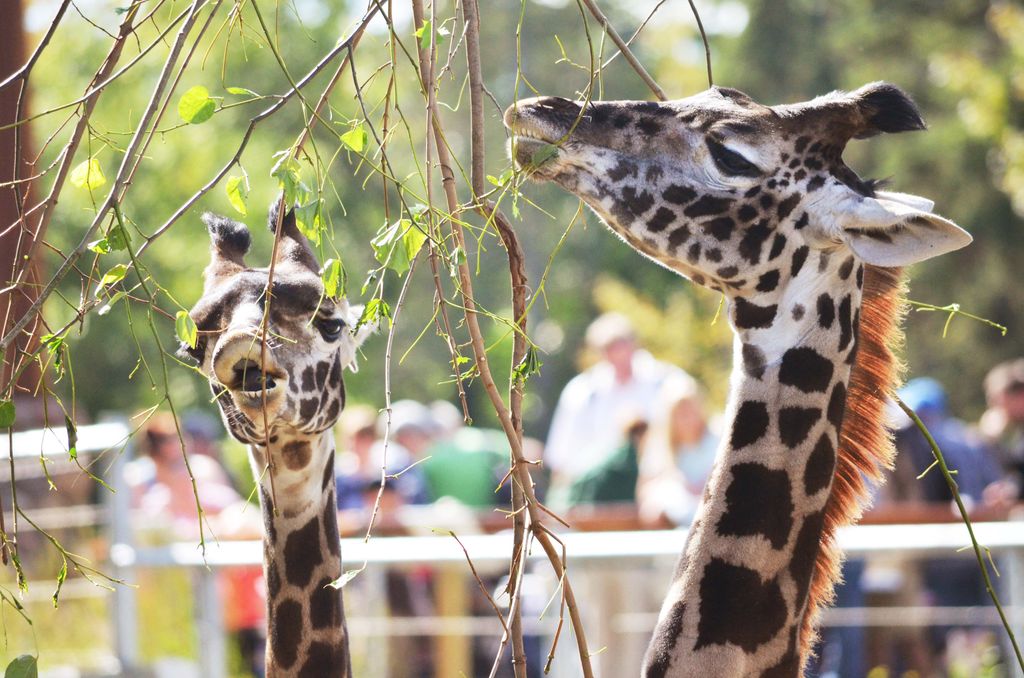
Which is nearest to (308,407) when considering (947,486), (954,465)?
(954,465)

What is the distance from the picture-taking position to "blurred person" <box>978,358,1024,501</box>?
6.45 meters

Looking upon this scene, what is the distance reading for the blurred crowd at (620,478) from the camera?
5.99 meters

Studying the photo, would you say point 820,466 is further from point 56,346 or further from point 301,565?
point 56,346

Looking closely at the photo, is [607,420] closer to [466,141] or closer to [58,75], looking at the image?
[58,75]

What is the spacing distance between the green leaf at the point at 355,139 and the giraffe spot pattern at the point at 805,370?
98 centimetres

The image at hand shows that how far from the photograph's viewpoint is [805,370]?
2.62 metres

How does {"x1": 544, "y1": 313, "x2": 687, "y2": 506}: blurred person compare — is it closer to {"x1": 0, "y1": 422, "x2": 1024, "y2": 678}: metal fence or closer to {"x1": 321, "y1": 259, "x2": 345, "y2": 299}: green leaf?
{"x1": 0, "y1": 422, "x2": 1024, "y2": 678}: metal fence

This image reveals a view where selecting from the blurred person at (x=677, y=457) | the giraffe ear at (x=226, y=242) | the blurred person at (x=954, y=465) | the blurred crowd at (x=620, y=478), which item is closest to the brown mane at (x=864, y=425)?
the giraffe ear at (x=226, y=242)

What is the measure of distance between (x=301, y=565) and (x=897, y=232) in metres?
1.42

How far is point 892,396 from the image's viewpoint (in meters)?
2.76

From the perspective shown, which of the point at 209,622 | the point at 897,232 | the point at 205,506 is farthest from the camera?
the point at 205,506

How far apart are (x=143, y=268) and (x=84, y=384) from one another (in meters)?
15.8

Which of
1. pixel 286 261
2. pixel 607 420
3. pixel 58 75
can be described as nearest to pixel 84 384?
pixel 58 75

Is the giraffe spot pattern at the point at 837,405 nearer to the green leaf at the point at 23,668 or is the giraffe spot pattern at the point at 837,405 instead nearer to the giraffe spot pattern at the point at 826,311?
the giraffe spot pattern at the point at 826,311
